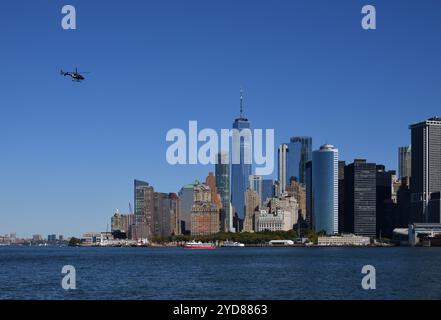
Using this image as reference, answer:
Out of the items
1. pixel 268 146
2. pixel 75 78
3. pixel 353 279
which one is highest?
pixel 75 78

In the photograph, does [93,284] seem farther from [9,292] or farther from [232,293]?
[232,293]
